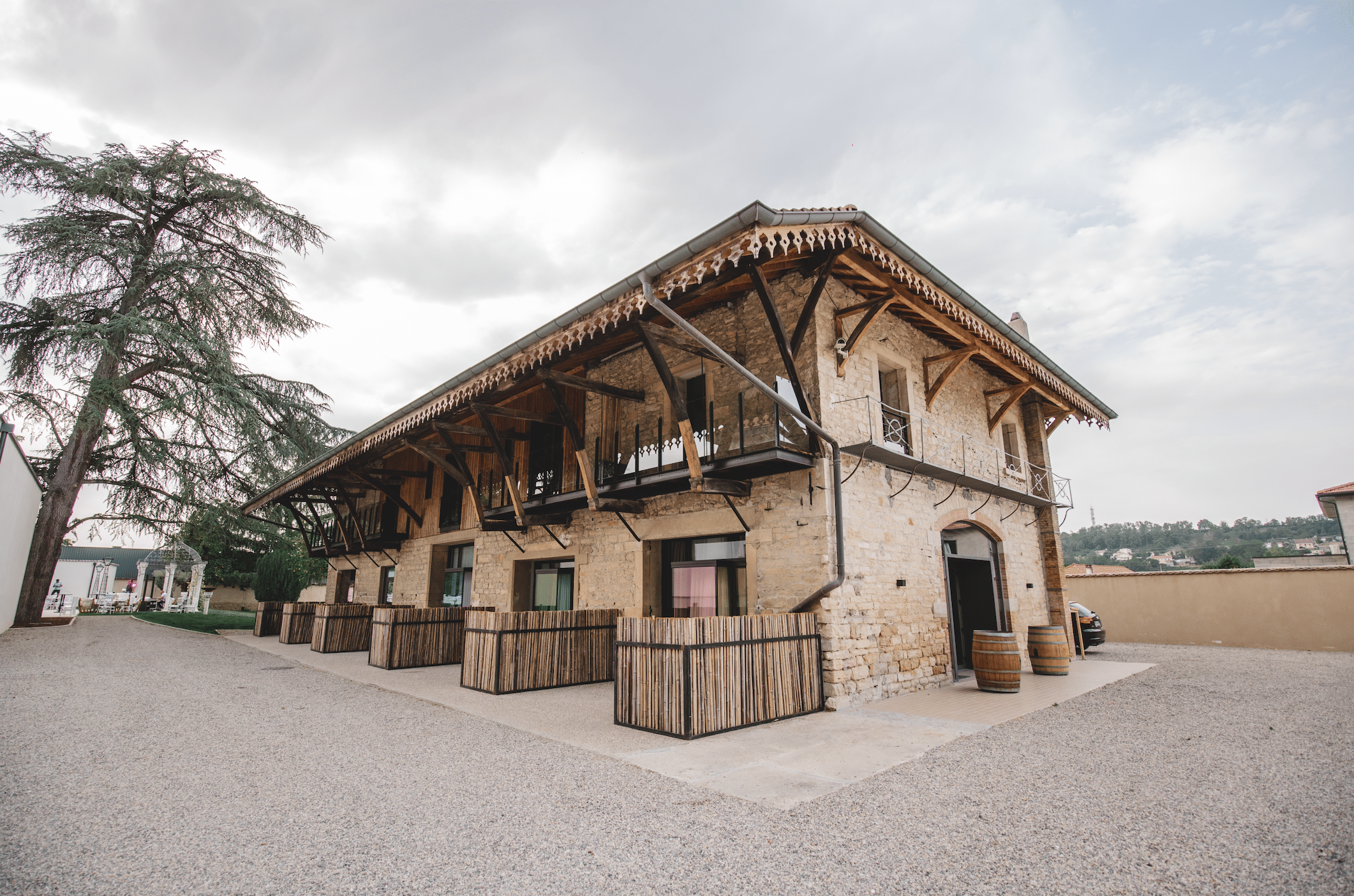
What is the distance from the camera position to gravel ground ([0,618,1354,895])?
2625mm

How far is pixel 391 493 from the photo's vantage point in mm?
15156

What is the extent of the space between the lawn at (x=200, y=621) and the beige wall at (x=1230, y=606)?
25.8 m

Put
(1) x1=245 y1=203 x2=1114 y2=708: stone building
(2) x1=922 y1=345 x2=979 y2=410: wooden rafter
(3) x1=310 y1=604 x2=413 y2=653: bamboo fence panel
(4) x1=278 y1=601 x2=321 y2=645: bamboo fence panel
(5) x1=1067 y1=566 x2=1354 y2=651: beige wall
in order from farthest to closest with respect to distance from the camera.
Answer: (4) x1=278 y1=601 x2=321 y2=645: bamboo fence panel → (5) x1=1067 y1=566 x2=1354 y2=651: beige wall → (3) x1=310 y1=604 x2=413 y2=653: bamboo fence panel → (2) x1=922 y1=345 x2=979 y2=410: wooden rafter → (1) x1=245 y1=203 x2=1114 y2=708: stone building

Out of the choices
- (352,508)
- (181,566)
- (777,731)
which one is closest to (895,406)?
(777,731)

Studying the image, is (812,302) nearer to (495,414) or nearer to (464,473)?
(495,414)

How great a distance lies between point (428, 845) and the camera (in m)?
2.93

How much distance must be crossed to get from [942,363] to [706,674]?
7.28 metres

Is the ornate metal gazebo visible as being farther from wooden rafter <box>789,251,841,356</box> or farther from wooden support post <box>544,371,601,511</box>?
wooden rafter <box>789,251,841,356</box>

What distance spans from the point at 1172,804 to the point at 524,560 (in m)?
10.3

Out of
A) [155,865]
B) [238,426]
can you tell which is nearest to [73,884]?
[155,865]

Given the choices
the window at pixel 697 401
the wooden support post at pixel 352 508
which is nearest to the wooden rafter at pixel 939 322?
the window at pixel 697 401

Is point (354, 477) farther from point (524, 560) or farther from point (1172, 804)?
point (1172, 804)

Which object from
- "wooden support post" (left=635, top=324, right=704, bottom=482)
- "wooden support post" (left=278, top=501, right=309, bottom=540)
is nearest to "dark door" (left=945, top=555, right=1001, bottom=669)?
"wooden support post" (left=635, top=324, right=704, bottom=482)

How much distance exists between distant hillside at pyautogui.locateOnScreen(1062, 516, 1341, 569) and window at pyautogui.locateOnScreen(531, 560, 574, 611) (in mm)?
55564
